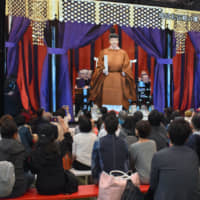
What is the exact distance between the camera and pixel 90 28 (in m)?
7.76

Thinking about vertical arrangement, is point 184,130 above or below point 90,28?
below

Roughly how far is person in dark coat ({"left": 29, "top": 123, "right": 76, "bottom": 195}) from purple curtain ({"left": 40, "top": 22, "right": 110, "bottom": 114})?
16.5ft

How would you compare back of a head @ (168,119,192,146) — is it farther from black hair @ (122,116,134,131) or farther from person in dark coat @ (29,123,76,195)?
black hair @ (122,116,134,131)

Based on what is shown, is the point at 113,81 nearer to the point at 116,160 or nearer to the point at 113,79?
the point at 113,79

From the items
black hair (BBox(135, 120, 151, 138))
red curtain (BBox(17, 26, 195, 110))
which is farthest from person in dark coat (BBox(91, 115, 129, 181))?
red curtain (BBox(17, 26, 195, 110))

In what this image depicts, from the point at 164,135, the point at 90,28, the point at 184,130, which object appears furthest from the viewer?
the point at 90,28

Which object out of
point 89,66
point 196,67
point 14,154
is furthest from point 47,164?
point 196,67

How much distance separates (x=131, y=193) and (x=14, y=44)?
577 centimetres

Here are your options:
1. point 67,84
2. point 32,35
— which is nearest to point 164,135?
point 67,84

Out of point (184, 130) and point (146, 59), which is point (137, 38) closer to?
point (146, 59)

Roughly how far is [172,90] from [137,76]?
1.15 meters

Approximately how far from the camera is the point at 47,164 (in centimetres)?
232

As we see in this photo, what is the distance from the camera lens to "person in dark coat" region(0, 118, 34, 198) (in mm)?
2258

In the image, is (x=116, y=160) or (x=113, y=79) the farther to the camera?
(x=113, y=79)
